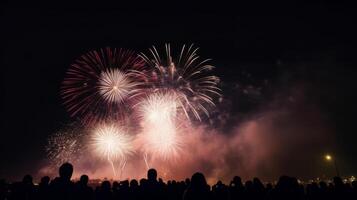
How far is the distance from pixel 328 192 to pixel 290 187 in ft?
15.5

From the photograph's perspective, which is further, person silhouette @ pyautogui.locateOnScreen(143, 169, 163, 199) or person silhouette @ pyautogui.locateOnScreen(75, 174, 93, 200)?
person silhouette @ pyautogui.locateOnScreen(143, 169, 163, 199)

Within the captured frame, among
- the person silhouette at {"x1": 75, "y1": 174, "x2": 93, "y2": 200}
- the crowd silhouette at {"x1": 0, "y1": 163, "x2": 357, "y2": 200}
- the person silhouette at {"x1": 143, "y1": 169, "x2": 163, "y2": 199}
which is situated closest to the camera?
the crowd silhouette at {"x1": 0, "y1": 163, "x2": 357, "y2": 200}

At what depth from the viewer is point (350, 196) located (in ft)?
31.1

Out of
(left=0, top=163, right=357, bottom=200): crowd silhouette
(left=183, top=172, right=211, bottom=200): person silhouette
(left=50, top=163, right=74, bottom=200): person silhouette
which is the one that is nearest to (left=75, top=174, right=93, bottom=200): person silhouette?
(left=0, top=163, right=357, bottom=200): crowd silhouette

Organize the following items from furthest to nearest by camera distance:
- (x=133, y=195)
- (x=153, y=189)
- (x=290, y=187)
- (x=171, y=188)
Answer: (x=171, y=188)
(x=133, y=195)
(x=153, y=189)
(x=290, y=187)

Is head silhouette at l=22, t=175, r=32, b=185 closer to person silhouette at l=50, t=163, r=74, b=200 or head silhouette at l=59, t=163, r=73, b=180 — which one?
person silhouette at l=50, t=163, r=74, b=200

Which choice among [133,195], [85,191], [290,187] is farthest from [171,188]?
[290,187]

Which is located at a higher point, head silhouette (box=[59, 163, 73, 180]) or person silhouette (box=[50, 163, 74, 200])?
head silhouette (box=[59, 163, 73, 180])

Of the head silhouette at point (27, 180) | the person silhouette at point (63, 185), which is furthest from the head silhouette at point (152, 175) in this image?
the head silhouette at point (27, 180)

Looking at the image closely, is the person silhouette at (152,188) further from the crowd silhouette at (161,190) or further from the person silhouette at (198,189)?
the person silhouette at (198,189)

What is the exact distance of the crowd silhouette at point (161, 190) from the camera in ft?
20.2

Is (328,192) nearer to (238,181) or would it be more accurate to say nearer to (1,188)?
(238,181)

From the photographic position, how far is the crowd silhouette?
616 cm

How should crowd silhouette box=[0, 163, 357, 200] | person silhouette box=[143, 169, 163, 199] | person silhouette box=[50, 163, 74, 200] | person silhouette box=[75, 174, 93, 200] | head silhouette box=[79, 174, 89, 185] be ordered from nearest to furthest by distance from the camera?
crowd silhouette box=[0, 163, 357, 200] → person silhouette box=[50, 163, 74, 200] → person silhouette box=[75, 174, 93, 200] → person silhouette box=[143, 169, 163, 199] → head silhouette box=[79, 174, 89, 185]
